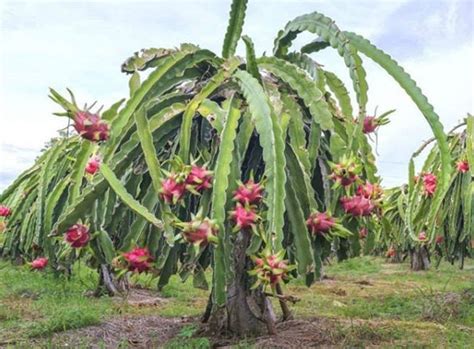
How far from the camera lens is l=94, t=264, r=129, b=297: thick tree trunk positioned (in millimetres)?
6988

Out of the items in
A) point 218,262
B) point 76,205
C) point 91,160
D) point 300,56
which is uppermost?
point 300,56

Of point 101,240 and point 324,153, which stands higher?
point 324,153

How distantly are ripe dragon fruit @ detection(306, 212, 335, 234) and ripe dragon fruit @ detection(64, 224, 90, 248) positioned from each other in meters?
1.09

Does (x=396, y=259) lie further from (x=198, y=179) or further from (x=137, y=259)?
(x=198, y=179)

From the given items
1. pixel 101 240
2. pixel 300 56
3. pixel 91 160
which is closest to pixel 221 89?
pixel 300 56

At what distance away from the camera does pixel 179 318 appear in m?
5.46

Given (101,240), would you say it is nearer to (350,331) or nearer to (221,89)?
(221,89)

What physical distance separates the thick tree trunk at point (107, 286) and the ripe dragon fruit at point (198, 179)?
186 inches

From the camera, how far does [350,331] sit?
4.14 m

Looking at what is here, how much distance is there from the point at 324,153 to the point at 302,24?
30.4 inches

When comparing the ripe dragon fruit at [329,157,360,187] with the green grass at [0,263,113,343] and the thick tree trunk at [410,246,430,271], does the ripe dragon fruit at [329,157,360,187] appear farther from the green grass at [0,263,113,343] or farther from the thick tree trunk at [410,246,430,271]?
the thick tree trunk at [410,246,430,271]

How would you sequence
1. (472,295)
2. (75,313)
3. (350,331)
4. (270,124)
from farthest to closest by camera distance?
(472,295)
(75,313)
(350,331)
(270,124)

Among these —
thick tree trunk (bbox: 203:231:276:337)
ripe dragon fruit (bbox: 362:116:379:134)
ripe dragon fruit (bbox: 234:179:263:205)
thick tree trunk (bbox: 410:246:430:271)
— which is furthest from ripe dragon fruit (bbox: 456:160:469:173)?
thick tree trunk (bbox: 410:246:430:271)

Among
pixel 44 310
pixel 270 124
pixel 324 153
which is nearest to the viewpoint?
pixel 270 124
